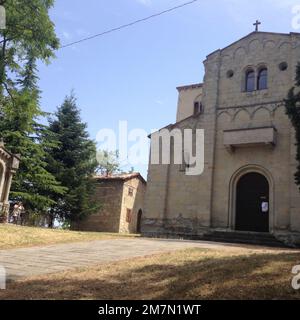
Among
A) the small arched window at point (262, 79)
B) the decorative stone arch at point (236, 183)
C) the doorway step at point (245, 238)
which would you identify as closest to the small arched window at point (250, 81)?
the small arched window at point (262, 79)

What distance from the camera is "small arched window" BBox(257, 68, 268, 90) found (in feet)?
67.4

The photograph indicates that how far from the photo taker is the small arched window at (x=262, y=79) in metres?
20.5

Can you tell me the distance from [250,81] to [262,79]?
66 centimetres

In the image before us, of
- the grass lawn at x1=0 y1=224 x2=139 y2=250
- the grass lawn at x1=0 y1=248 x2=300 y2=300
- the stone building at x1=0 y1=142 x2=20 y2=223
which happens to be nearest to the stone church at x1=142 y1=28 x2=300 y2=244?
the grass lawn at x1=0 y1=224 x2=139 y2=250

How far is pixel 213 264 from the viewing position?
825 cm

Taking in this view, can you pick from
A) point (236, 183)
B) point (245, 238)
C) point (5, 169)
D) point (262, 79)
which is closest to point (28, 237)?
point (5, 169)

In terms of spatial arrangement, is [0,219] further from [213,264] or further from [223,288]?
[223,288]

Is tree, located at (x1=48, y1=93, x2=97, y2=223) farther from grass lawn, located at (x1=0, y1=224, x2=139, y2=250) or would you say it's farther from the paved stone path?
the paved stone path

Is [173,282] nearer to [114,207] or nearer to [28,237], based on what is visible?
[28,237]

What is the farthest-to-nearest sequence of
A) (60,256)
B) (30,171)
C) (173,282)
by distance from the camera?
1. (30,171)
2. (60,256)
3. (173,282)

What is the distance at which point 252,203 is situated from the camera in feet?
63.7

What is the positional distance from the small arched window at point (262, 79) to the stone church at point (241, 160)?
5 cm

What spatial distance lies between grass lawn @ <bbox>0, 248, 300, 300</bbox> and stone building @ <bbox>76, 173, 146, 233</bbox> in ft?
78.8
